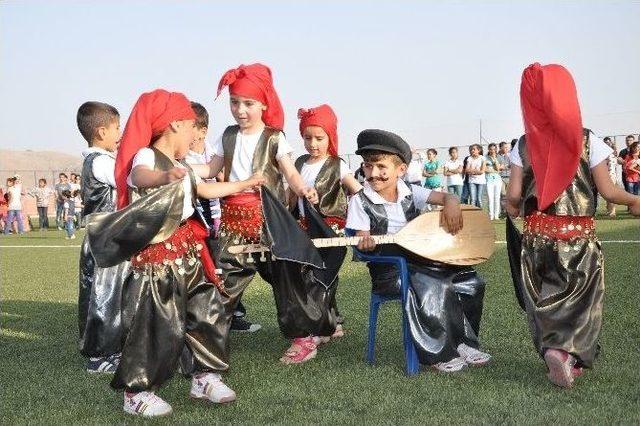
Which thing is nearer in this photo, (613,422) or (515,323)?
(613,422)

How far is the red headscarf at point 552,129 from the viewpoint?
423cm

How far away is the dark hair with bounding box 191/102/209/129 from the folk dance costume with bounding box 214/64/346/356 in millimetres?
1438

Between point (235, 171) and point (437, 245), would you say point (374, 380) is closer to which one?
point (437, 245)

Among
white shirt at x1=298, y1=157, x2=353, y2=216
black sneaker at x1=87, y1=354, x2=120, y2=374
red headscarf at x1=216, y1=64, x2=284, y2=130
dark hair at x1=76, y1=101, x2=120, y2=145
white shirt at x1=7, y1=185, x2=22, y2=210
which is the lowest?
white shirt at x1=7, y1=185, x2=22, y2=210

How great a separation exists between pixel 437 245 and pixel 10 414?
2.55 meters

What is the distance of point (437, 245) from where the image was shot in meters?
4.79

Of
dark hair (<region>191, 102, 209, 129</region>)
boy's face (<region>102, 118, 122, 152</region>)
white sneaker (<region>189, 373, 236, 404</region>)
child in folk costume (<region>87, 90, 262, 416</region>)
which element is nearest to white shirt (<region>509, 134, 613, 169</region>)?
child in folk costume (<region>87, 90, 262, 416</region>)

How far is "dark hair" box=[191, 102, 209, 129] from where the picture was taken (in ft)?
22.1

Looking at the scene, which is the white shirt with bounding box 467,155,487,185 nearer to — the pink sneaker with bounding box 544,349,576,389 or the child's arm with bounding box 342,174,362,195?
the child's arm with bounding box 342,174,362,195

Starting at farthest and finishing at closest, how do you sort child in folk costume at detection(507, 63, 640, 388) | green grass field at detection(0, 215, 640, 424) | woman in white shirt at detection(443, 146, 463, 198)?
woman in white shirt at detection(443, 146, 463, 198), child in folk costume at detection(507, 63, 640, 388), green grass field at detection(0, 215, 640, 424)

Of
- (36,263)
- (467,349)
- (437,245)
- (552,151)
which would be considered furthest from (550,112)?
(36,263)

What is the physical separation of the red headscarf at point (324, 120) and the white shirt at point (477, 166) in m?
12.2

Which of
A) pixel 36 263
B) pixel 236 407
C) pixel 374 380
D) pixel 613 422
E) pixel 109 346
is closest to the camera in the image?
pixel 613 422

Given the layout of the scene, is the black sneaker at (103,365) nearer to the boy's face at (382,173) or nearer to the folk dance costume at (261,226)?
the folk dance costume at (261,226)
